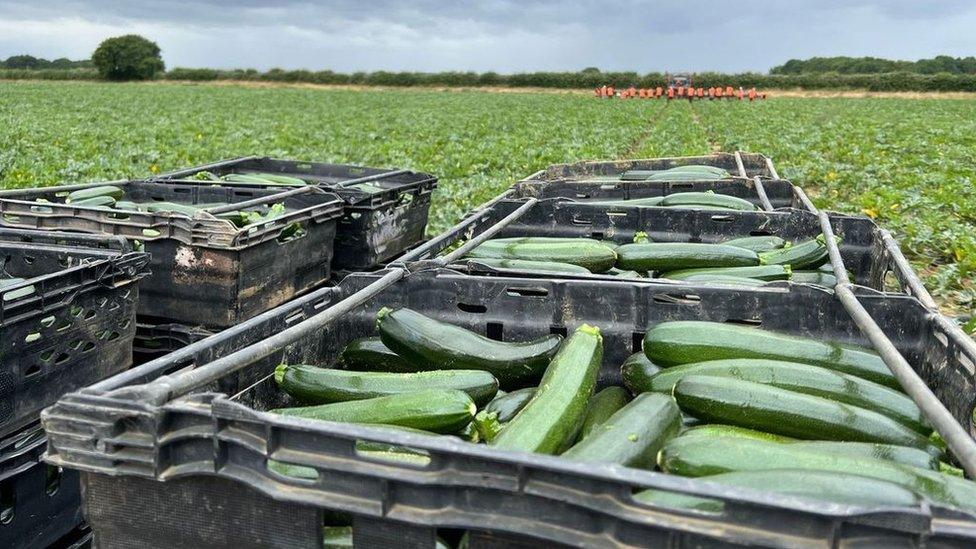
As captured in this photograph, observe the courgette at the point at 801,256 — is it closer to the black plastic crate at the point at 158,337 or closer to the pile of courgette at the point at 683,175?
the pile of courgette at the point at 683,175

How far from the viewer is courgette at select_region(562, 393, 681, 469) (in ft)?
6.93

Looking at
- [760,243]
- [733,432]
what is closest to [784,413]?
[733,432]

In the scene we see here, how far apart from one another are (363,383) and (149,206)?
3.58 metres

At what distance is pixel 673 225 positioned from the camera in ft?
16.4

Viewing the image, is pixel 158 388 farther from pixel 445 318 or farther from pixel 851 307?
pixel 851 307

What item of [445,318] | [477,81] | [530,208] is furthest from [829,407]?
[477,81]

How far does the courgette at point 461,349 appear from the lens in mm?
2902

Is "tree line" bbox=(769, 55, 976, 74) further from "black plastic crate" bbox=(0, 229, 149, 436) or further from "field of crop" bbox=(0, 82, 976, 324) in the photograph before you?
"black plastic crate" bbox=(0, 229, 149, 436)

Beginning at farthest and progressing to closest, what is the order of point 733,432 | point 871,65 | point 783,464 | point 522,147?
point 871,65 < point 522,147 < point 733,432 < point 783,464

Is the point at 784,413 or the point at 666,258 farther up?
the point at 666,258

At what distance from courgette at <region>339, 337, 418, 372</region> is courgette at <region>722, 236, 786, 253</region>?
240 centimetres

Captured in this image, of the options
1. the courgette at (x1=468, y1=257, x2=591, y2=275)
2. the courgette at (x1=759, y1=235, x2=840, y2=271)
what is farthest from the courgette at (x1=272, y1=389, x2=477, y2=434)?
the courgette at (x1=759, y1=235, x2=840, y2=271)

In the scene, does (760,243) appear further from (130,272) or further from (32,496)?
(32,496)

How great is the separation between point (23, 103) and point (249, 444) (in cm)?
3956
